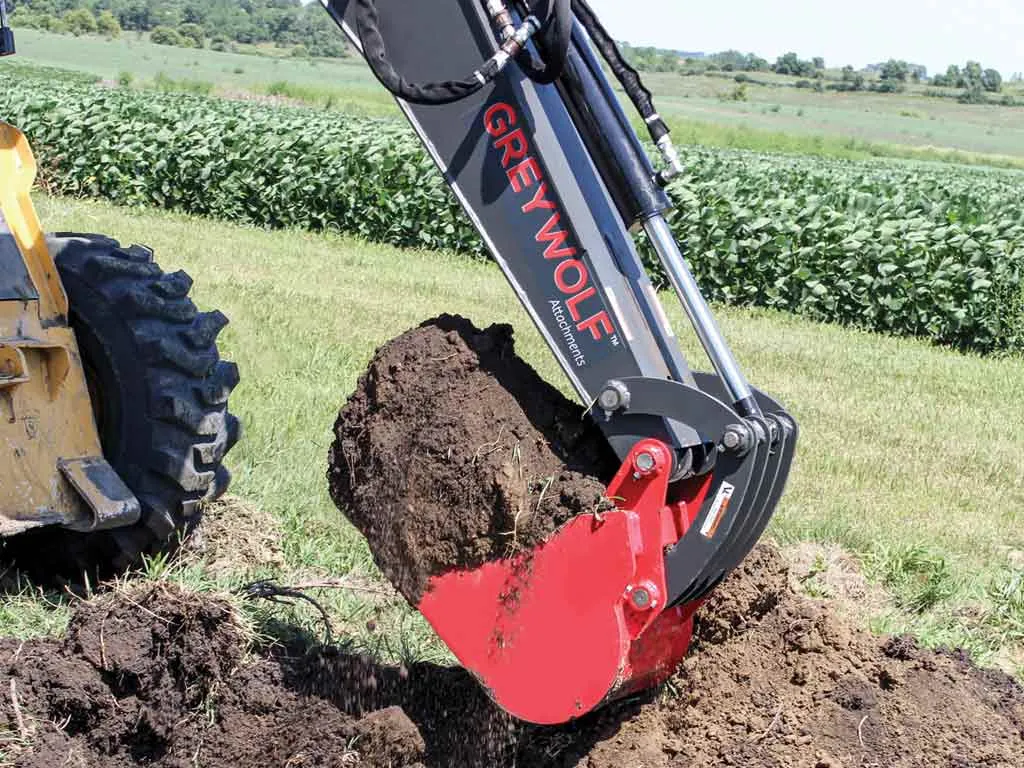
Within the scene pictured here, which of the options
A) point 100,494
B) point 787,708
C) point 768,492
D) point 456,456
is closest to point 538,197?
point 456,456

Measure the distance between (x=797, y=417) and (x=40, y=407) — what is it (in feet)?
20.8

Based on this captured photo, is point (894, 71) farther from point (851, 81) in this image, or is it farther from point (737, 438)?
point (737, 438)

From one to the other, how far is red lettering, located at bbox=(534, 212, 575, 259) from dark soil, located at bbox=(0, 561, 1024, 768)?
129 cm

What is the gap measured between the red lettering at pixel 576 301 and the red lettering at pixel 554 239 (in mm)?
116

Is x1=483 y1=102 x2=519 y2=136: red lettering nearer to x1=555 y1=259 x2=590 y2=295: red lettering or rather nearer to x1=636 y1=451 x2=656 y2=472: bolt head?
x1=555 y1=259 x2=590 y2=295: red lettering

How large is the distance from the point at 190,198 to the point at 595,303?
17.6m

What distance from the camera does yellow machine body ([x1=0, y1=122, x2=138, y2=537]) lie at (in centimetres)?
453

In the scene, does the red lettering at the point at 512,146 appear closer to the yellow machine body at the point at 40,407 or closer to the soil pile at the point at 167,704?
the soil pile at the point at 167,704

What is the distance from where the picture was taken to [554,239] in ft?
12.5

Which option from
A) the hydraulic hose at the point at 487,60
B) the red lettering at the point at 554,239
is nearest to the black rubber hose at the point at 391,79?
the hydraulic hose at the point at 487,60

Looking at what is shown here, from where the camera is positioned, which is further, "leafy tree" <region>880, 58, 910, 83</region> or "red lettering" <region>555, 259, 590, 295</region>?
"leafy tree" <region>880, 58, 910, 83</region>

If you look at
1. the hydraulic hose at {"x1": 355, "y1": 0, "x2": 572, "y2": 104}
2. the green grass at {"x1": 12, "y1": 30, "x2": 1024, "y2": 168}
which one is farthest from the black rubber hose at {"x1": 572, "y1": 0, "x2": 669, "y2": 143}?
the green grass at {"x1": 12, "y1": 30, "x2": 1024, "y2": 168}

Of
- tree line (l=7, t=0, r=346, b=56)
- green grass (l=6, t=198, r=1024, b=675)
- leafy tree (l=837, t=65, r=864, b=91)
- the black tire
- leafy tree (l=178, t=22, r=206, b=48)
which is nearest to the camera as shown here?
the black tire

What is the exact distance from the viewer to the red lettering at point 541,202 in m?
3.77
